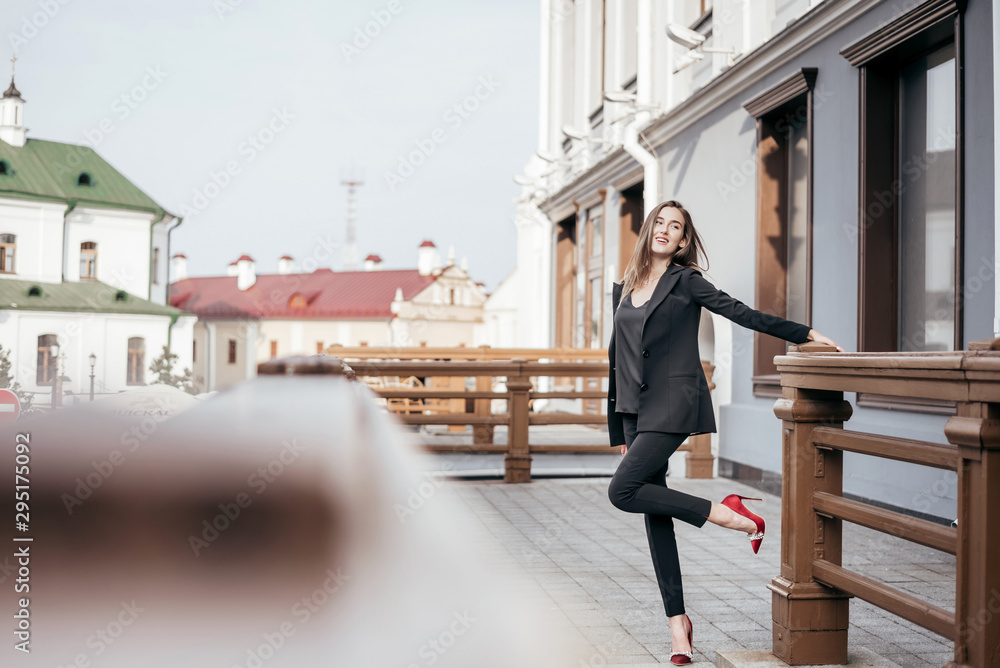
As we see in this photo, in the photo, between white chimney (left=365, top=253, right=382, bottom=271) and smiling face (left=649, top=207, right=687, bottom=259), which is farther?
white chimney (left=365, top=253, right=382, bottom=271)

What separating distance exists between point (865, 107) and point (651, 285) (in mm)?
4102

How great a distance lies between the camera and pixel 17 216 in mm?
1521

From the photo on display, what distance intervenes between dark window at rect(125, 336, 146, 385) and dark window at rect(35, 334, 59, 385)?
0.33 ft

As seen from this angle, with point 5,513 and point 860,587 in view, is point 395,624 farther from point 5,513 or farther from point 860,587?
point 860,587

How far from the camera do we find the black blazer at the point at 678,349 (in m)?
3.49

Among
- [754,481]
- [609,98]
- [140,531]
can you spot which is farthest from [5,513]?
[609,98]

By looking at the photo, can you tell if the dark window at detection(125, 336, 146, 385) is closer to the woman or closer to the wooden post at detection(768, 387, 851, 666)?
the woman

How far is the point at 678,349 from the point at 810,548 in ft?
2.86

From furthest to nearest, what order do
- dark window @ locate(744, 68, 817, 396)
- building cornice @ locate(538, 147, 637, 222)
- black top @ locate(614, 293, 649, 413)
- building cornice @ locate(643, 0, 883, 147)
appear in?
building cornice @ locate(538, 147, 637, 222) → dark window @ locate(744, 68, 817, 396) → building cornice @ locate(643, 0, 883, 147) → black top @ locate(614, 293, 649, 413)

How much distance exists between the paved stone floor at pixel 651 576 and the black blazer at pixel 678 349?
2.73ft

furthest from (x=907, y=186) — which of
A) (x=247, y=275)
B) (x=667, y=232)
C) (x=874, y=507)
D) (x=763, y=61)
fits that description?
(x=247, y=275)

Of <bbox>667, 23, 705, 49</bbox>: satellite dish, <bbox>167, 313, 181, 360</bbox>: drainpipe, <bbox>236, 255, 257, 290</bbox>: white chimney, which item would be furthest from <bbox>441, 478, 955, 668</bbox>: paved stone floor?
<bbox>667, 23, 705, 49</bbox>: satellite dish

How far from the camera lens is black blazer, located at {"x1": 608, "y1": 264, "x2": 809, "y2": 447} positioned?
3.49m

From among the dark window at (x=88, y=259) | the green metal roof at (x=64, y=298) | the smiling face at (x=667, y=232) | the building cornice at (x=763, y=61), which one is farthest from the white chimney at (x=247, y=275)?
the building cornice at (x=763, y=61)
